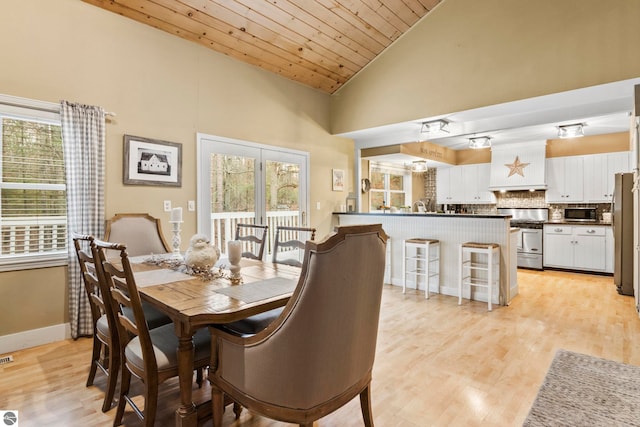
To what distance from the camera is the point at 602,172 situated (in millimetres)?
5766

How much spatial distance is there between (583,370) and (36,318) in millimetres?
4368

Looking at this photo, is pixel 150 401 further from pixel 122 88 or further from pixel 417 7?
pixel 417 7

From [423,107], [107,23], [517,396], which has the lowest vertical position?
[517,396]

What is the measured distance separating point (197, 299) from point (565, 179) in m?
6.89

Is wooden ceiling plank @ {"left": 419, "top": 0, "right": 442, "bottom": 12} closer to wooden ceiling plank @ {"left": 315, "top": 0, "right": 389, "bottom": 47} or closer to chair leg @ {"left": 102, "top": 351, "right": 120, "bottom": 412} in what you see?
wooden ceiling plank @ {"left": 315, "top": 0, "right": 389, "bottom": 47}

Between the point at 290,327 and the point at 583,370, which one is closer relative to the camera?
the point at 290,327

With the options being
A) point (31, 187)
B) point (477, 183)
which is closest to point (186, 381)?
point (31, 187)

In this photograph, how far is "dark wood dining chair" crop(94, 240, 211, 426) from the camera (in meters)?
1.49

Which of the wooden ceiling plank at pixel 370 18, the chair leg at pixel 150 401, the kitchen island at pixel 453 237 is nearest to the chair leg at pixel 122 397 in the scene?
the chair leg at pixel 150 401

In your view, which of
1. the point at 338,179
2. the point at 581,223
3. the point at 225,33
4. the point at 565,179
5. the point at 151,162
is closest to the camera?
the point at 151,162

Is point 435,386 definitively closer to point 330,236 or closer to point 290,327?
point 290,327

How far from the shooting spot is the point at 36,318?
290 cm

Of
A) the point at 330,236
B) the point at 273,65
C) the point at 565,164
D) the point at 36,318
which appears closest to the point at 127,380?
the point at 330,236

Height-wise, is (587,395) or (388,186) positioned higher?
(388,186)
